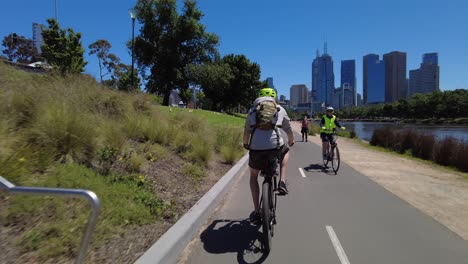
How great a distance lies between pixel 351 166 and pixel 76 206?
11154 millimetres

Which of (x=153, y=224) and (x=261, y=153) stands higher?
(x=261, y=153)

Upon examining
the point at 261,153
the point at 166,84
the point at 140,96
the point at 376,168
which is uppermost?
the point at 166,84

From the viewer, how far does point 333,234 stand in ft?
19.4

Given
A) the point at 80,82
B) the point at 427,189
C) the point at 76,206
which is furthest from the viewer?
the point at 80,82

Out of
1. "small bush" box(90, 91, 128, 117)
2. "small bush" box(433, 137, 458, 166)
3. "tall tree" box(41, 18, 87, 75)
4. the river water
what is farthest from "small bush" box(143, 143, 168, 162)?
"tall tree" box(41, 18, 87, 75)

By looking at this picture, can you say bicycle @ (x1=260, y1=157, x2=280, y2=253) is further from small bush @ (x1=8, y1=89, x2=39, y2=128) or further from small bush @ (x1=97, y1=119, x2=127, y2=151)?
small bush @ (x1=8, y1=89, x2=39, y2=128)

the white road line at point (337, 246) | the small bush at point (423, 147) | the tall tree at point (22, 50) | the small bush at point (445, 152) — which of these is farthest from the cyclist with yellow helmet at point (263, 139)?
the tall tree at point (22, 50)

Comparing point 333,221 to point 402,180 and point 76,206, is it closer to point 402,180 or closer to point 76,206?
point 76,206

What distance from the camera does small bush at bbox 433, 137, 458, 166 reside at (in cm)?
1783

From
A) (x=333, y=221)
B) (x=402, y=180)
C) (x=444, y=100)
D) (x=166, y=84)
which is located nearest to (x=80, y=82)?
(x=333, y=221)

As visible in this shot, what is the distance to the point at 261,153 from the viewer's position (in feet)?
18.5

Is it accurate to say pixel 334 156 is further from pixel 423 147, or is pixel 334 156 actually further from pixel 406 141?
pixel 406 141

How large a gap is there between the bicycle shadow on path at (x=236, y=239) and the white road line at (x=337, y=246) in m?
0.91

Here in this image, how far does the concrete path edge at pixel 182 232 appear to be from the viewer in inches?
176
